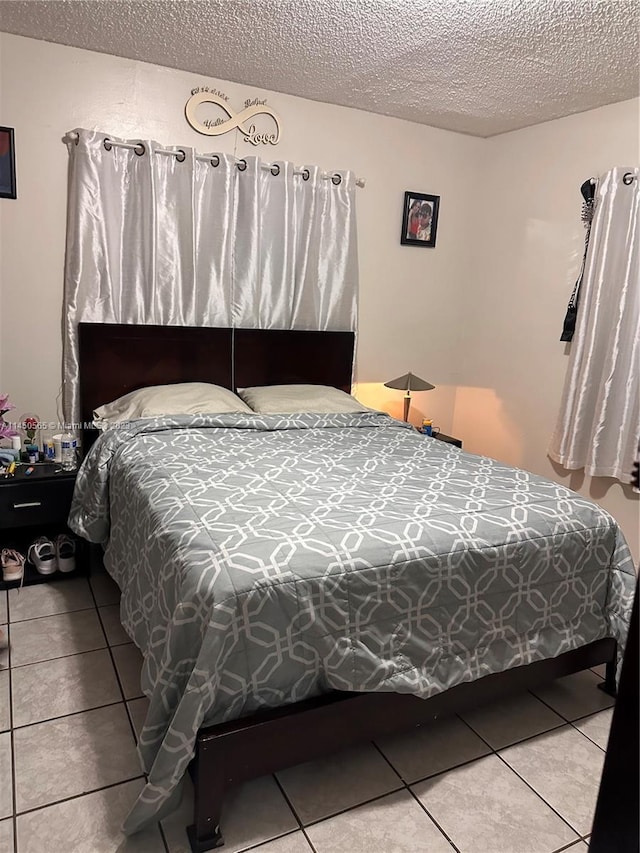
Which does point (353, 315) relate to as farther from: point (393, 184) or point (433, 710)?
point (433, 710)

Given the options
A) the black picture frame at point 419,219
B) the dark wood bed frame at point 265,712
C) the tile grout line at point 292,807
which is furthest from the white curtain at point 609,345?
the tile grout line at point 292,807

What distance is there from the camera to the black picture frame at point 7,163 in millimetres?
2787

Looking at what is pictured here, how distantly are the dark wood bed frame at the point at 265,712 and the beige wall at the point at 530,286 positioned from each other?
974mm

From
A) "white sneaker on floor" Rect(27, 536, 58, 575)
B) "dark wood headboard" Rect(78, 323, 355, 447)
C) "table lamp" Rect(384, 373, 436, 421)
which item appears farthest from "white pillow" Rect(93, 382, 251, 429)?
"table lamp" Rect(384, 373, 436, 421)

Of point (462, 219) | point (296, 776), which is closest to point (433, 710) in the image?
point (296, 776)

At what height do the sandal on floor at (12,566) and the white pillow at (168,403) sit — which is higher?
the white pillow at (168,403)

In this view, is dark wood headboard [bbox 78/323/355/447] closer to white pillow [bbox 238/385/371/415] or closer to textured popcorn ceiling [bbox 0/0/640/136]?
white pillow [bbox 238/385/371/415]

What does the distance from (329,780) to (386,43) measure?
2.78 meters

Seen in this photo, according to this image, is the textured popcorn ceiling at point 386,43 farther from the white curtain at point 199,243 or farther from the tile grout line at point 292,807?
the tile grout line at point 292,807

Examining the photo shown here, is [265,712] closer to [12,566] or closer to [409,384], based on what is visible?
[12,566]

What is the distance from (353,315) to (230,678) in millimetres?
2595

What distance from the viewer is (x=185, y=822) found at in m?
1.57

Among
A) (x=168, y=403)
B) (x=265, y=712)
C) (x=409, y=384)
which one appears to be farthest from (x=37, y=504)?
(x=409, y=384)

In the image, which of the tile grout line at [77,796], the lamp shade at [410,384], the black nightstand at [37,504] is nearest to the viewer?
the tile grout line at [77,796]
